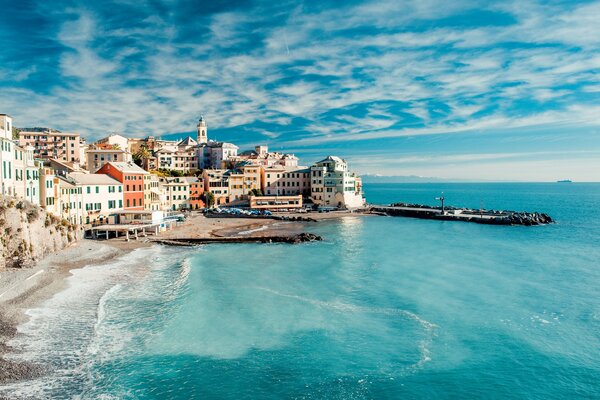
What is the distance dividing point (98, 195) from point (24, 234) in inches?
888

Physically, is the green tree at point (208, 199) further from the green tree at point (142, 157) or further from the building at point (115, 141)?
the building at point (115, 141)

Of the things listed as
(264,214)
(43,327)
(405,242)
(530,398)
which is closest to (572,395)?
(530,398)

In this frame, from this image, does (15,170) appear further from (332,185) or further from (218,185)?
(332,185)

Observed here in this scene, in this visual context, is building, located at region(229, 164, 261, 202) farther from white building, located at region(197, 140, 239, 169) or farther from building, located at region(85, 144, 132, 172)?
building, located at region(85, 144, 132, 172)

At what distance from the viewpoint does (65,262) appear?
39.7m

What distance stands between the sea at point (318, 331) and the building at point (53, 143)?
70.1 meters

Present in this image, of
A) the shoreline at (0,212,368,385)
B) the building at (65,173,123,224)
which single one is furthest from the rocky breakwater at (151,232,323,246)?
the building at (65,173,123,224)

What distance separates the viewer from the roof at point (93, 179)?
184ft

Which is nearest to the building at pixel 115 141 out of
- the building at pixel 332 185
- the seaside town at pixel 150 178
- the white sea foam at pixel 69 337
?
the seaside town at pixel 150 178

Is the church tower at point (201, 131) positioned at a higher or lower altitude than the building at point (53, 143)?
higher

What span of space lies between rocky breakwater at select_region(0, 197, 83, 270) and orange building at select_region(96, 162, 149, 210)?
20.7 m

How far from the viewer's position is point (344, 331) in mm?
23828

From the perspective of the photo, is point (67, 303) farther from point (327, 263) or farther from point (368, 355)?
point (327, 263)

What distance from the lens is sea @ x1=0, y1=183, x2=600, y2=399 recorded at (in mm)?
18047
